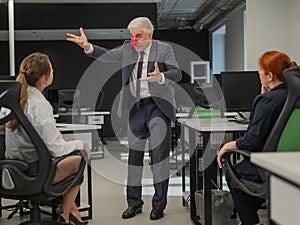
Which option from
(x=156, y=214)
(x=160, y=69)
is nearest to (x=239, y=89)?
(x=160, y=69)

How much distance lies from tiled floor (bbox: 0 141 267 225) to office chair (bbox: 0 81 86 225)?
1029mm

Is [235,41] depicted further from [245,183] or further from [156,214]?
[245,183]

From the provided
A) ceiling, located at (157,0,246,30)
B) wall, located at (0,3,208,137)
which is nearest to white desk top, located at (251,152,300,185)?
wall, located at (0,3,208,137)

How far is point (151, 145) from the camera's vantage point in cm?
390

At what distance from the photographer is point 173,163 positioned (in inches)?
267

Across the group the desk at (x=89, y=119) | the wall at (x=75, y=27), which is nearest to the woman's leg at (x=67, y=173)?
the desk at (x=89, y=119)

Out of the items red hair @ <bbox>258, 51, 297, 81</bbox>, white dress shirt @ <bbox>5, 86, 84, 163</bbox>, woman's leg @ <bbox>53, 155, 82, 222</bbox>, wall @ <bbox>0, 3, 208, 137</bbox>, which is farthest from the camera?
wall @ <bbox>0, 3, 208, 137</bbox>

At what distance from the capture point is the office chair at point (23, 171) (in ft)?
8.54

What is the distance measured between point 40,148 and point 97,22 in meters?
7.82

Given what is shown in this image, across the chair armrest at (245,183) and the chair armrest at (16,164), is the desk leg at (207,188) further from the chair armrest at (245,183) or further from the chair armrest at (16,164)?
the chair armrest at (16,164)

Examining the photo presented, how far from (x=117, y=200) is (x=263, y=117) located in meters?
2.49

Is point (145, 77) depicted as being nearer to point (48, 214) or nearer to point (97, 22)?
point (48, 214)

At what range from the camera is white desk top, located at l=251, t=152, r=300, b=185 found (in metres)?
1.15

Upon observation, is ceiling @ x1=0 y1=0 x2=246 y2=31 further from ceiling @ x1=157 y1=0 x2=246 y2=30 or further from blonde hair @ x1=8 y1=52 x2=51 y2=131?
blonde hair @ x1=8 y1=52 x2=51 y2=131
